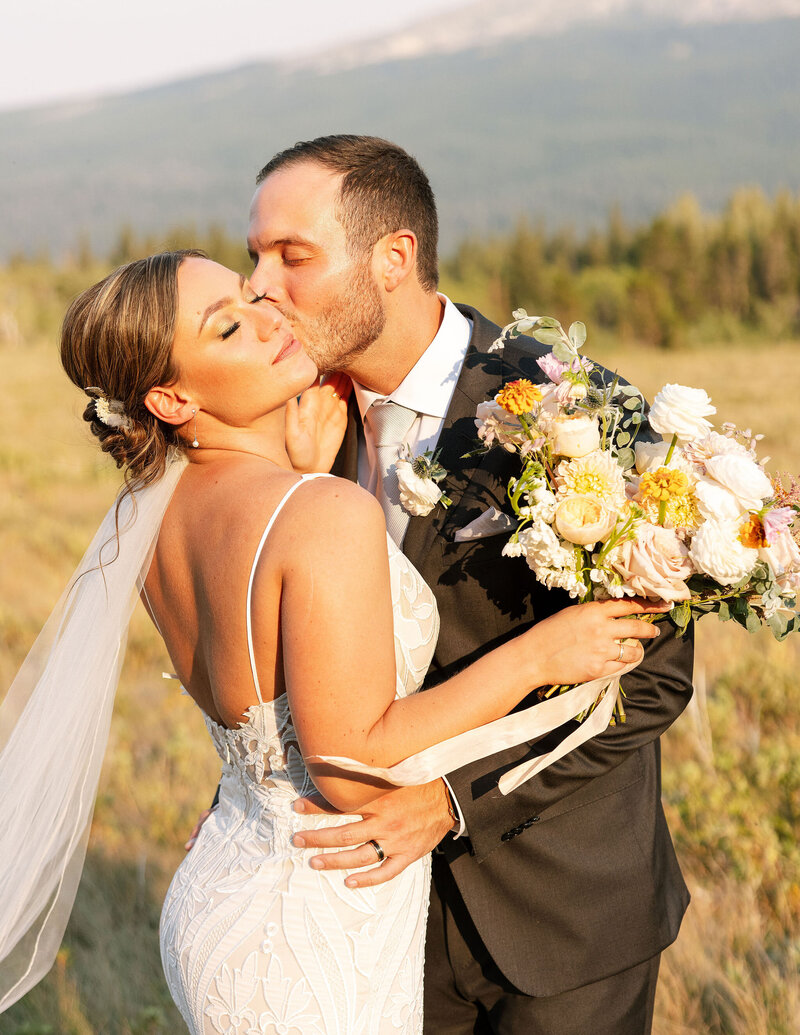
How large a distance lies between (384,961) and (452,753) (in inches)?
23.6

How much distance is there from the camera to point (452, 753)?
2.44m

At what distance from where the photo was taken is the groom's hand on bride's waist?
8.40 ft

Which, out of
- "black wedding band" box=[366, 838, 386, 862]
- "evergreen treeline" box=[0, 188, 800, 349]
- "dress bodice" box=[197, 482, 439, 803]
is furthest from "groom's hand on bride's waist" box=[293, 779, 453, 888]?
"evergreen treeline" box=[0, 188, 800, 349]

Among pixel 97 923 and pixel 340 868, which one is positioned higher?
pixel 340 868

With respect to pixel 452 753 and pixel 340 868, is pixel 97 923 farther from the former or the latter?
pixel 452 753

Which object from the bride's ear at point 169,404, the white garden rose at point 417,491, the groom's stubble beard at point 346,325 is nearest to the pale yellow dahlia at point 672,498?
the white garden rose at point 417,491

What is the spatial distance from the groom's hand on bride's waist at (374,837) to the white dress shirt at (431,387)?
3.71 ft

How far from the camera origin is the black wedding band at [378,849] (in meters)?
2.58

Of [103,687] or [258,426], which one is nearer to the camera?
[258,426]

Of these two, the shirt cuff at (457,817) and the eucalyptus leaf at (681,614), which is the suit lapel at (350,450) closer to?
the shirt cuff at (457,817)

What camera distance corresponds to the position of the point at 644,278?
4844cm

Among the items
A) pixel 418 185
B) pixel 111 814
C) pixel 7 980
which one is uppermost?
pixel 418 185

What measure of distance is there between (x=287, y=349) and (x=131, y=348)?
407mm

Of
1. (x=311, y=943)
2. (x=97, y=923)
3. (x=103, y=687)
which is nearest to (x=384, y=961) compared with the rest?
(x=311, y=943)
